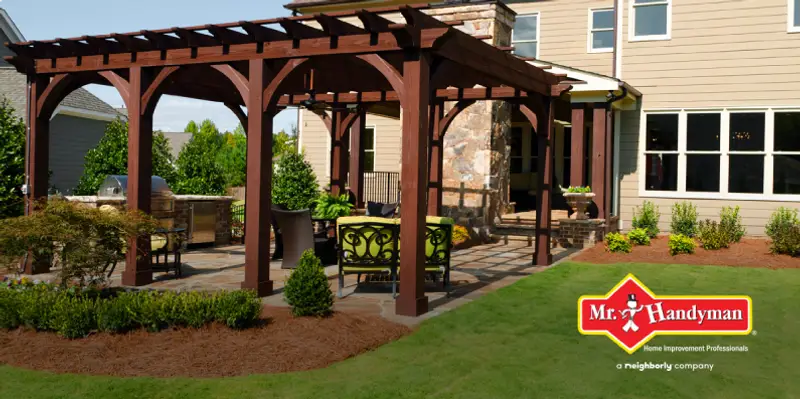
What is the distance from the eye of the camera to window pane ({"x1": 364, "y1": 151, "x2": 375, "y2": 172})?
1898 cm

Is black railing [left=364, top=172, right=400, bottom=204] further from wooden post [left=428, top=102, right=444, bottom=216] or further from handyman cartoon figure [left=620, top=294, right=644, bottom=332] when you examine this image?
handyman cartoon figure [left=620, top=294, right=644, bottom=332]

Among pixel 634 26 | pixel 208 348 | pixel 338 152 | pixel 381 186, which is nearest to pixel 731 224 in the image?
pixel 634 26

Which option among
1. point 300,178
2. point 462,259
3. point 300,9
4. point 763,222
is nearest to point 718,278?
point 462,259

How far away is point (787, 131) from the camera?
1415 centimetres

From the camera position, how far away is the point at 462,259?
11680 mm

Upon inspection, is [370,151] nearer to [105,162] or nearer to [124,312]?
[105,162]

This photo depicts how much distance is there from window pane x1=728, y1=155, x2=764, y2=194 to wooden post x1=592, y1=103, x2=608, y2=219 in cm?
280

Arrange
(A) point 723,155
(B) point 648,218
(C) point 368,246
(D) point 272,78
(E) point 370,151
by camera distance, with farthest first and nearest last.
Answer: (E) point 370,151 → (B) point 648,218 → (A) point 723,155 → (D) point 272,78 → (C) point 368,246

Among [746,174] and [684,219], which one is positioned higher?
[746,174]

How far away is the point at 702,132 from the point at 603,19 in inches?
141

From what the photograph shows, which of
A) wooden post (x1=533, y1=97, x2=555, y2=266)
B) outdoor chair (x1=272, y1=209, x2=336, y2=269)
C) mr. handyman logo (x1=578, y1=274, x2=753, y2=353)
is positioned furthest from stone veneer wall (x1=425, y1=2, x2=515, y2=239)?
mr. handyman logo (x1=578, y1=274, x2=753, y2=353)

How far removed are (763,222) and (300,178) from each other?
9.76m

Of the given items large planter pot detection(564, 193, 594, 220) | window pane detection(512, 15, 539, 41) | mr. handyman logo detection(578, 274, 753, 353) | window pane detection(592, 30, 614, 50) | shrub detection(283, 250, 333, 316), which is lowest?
mr. handyman logo detection(578, 274, 753, 353)

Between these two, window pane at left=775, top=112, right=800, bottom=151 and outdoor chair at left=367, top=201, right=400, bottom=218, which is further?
window pane at left=775, top=112, right=800, bottom=151
